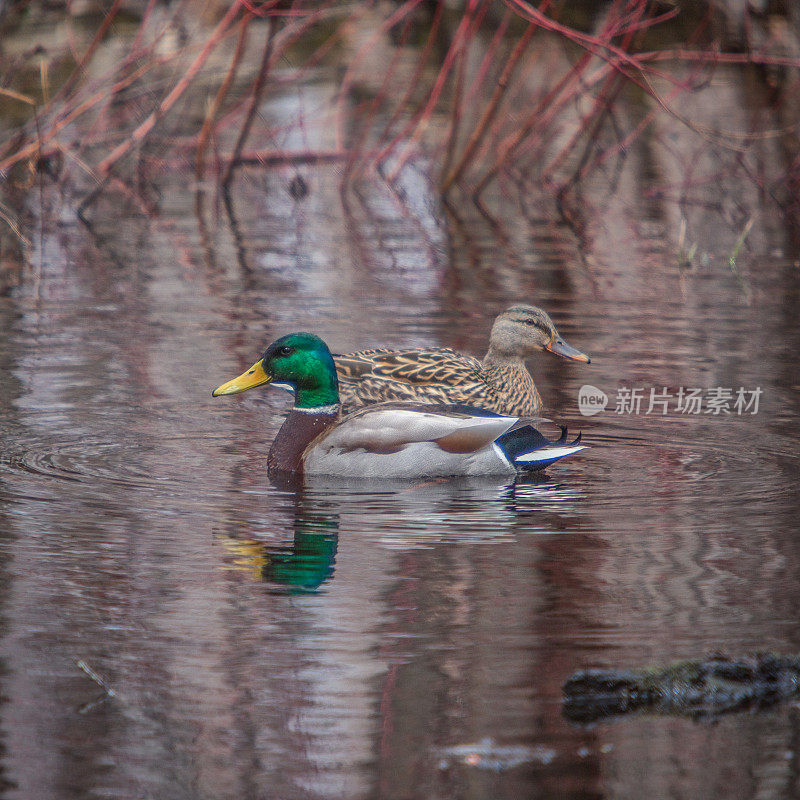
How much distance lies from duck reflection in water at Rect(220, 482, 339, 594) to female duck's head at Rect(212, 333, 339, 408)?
42.2 inches

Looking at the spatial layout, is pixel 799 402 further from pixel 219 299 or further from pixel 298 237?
pixel 298 237

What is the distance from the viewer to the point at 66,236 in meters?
15.4

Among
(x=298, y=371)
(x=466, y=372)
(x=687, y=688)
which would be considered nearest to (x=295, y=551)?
(x=298, y=371)

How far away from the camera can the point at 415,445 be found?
7.02m

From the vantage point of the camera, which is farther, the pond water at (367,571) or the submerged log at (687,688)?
the submerged log at (687,688)

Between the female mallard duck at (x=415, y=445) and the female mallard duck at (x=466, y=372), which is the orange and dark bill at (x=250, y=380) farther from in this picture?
the female mallard duck at (x=466, y=372)

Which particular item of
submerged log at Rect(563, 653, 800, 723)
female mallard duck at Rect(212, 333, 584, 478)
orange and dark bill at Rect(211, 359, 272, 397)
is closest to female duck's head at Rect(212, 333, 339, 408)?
orange and dark bill at Rect(211, 359, 272, 397)

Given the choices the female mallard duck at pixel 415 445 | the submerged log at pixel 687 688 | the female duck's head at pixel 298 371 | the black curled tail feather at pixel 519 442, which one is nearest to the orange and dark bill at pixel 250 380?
the female duck's head at pixel 298 371

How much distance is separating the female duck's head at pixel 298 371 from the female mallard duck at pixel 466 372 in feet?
2.83

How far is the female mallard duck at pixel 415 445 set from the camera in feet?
23.0

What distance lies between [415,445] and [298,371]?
2.67 ft

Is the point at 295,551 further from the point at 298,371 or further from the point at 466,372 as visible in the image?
the point at 466,372

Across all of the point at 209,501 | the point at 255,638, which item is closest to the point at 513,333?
the point at 209,501

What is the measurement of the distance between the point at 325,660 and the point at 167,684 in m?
0.49
